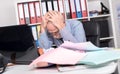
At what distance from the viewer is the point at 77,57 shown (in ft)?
3.28

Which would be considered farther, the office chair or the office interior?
the office interior

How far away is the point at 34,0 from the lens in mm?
3168

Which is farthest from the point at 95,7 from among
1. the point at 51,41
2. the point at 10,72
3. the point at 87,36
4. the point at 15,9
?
the point at 10,72

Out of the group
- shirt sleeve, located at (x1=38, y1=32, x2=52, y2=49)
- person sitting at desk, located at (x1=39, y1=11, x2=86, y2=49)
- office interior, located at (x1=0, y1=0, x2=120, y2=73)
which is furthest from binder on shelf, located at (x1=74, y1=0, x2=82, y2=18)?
shirt sleeve, located at (x1=38, y1=32, x2=52, y2=49)

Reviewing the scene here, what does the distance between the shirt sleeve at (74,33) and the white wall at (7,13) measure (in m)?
1.52

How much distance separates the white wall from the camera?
124 inches

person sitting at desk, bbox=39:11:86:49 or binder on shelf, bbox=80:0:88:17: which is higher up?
binder on shelf, bbox=80:0:88:17

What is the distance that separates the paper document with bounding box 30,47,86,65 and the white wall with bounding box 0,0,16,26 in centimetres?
223

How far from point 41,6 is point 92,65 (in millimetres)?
2264

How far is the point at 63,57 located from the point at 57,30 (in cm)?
→ 64

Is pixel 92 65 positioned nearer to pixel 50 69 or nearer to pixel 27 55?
pixel 50 69

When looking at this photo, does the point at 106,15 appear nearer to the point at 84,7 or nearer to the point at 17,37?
the point at 84,7

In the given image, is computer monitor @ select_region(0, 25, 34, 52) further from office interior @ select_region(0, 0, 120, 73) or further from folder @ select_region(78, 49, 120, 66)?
office interior @ select_region(0, 0, 120, 73)

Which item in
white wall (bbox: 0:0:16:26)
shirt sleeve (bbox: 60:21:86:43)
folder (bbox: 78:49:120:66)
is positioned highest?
white wall (bbox: 0:0:16:26)
